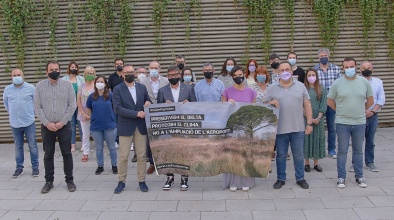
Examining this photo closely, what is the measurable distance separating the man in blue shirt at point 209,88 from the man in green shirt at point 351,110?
1772 millimetres

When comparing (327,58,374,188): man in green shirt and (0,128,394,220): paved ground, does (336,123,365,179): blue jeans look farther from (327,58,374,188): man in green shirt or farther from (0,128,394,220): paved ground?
(0,128,394,220): paved ground

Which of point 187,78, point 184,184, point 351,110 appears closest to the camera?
point 351,110

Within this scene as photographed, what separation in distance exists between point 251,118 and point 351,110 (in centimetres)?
142

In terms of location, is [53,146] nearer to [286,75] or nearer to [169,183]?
[169,183]

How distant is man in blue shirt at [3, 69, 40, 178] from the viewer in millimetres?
7258

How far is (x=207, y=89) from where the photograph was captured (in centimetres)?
713

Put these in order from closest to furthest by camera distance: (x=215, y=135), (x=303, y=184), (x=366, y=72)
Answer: (x=215, y=135), (x=303, y=184), (x=366, y=72)

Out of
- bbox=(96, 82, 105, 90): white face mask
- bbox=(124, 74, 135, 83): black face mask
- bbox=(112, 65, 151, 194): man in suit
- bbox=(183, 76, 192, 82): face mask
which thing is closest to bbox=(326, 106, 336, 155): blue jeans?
bbox=(183, 76, 192, 82): face mask

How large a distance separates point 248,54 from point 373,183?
455cm

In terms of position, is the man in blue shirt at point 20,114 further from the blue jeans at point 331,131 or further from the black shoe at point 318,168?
the blue jeans at point 331,131

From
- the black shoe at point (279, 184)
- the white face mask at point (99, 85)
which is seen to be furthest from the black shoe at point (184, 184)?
the white face mask at point (99, 85)

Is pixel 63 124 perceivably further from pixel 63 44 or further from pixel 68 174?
pixel 63 44

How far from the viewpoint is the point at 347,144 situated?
6.34 m

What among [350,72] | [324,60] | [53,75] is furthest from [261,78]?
[53,75]
